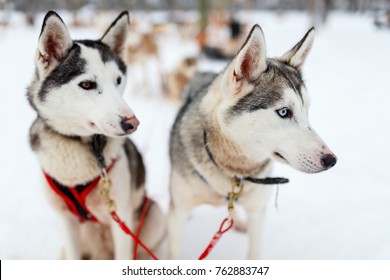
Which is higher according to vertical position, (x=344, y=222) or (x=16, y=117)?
(x=344, y=222)

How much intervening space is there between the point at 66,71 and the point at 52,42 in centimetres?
14

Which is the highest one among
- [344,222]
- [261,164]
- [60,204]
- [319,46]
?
[319,46]

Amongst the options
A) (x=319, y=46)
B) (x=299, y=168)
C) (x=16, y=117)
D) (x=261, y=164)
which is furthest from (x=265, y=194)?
(x=16, y=117)

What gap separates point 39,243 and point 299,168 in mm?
1919

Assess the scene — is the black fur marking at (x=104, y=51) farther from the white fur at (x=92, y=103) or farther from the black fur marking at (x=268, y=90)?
the black fur marking at (x=268, y=90)

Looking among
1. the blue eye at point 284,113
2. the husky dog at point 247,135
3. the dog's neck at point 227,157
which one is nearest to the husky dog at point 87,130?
the husky dog at point 247,135

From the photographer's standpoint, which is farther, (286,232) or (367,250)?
(286,232)

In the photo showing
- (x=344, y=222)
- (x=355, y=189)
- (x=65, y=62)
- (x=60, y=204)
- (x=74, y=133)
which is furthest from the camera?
(x=355, y=189)

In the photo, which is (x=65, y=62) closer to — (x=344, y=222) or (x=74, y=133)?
(x=74, y=133)

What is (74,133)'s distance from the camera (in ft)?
5.23

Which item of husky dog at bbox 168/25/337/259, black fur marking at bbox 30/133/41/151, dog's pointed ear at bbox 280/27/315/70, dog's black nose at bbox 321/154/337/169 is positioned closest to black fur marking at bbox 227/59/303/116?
husky dog at bbox 168/25/337/259

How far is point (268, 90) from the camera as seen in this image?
1.42 metres

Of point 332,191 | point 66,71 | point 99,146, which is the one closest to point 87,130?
point 99,146

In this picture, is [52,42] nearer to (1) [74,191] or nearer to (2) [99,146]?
(2) [99,146]
